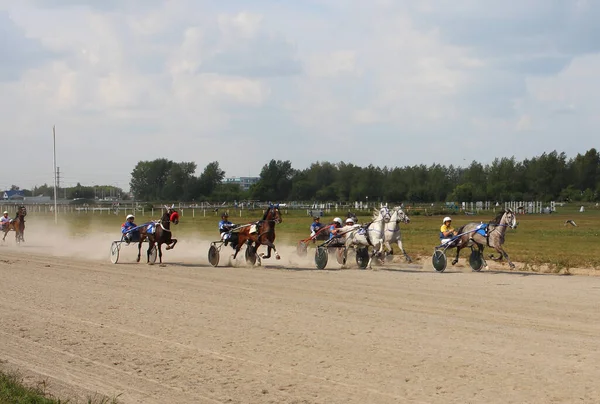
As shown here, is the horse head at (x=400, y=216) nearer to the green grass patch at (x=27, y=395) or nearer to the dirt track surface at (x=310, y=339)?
the dirt track surface at (x=310, y=339)

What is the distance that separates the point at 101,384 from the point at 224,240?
1352cm

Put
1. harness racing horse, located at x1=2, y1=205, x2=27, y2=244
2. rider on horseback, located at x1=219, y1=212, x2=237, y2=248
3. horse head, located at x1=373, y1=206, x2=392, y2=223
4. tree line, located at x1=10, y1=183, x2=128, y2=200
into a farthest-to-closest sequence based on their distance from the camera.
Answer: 1. tree line, located at x1=10, y1=183, x2=128, y2=200
2. harness racing horse, located at x1=2, y1=205, x2=27, y2=244
3. rider on horseback, located at x1=219, y1=212, x2=237, y2=248
4. horse head, located at x1=373, y1=206, x2=392, y2=223

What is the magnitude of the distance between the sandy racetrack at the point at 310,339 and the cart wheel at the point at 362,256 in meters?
3.47

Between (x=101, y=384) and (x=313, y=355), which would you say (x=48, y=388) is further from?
(x=313, y=355)

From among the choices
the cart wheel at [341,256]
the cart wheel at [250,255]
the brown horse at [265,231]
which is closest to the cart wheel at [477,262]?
the cart wheel at [341,256]

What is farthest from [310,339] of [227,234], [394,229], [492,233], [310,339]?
[227,234]

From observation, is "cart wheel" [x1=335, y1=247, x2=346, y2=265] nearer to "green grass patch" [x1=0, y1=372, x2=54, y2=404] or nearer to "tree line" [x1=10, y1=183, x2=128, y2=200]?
"green grass patch" [x1=0, y1=372, x2=54, y2=404]

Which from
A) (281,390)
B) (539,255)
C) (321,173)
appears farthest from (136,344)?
(321,173)

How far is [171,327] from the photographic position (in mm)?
11164

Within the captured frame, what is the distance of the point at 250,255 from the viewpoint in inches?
852

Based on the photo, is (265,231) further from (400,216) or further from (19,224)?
(19,224)

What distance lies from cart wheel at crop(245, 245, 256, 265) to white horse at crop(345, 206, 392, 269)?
2698 millimetres

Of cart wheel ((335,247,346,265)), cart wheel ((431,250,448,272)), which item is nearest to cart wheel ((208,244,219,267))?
cart wheel ((335,247,346,265))

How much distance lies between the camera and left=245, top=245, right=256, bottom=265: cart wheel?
21.5m
